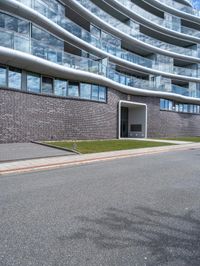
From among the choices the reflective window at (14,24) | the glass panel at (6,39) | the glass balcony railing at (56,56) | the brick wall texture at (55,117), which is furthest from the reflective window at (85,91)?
the glass panel at (6,39)

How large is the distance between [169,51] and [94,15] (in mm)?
16193

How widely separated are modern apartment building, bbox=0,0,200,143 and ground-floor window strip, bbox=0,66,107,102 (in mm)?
Answer: 77

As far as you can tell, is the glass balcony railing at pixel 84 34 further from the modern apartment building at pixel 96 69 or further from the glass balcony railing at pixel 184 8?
the glass balcony railing at pixel 184 8

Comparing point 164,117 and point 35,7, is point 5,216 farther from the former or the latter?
point 164,117

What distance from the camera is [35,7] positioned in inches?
901

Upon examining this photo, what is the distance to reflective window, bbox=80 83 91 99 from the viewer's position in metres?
26.8

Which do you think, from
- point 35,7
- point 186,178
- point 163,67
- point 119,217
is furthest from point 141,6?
point 119,217

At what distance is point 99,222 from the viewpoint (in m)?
4.97

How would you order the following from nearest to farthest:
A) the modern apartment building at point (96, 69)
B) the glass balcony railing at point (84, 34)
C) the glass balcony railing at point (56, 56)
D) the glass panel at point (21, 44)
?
the glass balcony railing at point (56, 56)
the glass panel at point (21, 44)
the modern apartment building at point (96, 69)
the glass balcony railing at point (84, 34)

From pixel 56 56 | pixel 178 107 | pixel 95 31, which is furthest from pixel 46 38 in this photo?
Answer: pixel 178 107

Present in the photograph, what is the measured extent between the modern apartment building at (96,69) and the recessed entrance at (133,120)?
137mm

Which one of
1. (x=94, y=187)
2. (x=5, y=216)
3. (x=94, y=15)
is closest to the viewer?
(x=5, y=216)

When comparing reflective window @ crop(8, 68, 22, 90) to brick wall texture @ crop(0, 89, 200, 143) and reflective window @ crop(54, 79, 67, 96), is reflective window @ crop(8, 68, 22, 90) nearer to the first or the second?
brick wall texture @ crop(0, 89, 200, 143)

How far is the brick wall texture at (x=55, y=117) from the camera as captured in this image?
20.3 meters
